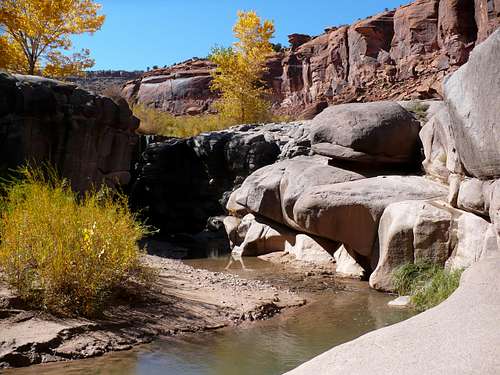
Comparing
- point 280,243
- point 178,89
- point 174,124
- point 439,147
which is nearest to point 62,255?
point 439,147

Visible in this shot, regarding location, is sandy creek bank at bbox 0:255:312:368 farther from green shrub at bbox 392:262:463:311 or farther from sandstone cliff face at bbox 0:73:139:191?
sandstone cliff face at bbox 0:73:139:191

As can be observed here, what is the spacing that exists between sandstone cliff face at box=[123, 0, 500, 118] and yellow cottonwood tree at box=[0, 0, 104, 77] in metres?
10.2

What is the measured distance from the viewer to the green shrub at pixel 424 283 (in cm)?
754

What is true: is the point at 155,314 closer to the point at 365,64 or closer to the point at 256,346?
the point at 256,346

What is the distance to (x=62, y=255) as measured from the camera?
6.47m

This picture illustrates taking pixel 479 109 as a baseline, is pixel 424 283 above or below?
below

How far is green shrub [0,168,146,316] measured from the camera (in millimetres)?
6453

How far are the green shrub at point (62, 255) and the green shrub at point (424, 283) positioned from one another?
156 inches

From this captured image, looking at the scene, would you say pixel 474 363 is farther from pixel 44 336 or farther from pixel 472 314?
pixel 44 336

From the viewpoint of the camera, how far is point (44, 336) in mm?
5914

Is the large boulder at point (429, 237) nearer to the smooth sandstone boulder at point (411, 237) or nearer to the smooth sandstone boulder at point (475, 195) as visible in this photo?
the smooth sandstone boulder at point (411, 237)

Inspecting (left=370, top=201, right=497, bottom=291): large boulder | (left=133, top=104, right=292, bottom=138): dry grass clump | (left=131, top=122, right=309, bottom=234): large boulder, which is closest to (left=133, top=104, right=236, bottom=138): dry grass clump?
(left=133, top=104, right=292, bottom=138): dry grass clump

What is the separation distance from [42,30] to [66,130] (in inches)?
391

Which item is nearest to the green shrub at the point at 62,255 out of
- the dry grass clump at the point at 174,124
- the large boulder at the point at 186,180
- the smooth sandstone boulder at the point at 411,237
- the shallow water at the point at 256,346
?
the shallow water at the point at 256,346
